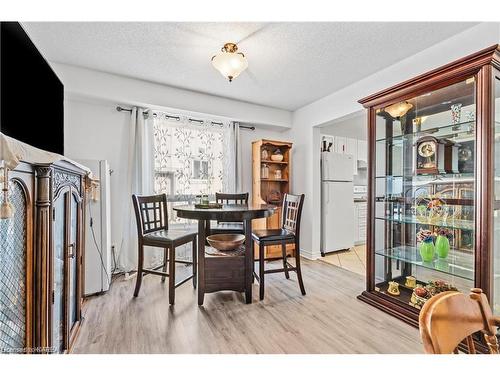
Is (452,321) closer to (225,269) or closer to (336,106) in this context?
(225,269)

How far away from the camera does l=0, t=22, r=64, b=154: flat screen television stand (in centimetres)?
143

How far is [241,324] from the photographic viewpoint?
1.98 meters

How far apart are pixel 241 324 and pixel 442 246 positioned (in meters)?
1.80

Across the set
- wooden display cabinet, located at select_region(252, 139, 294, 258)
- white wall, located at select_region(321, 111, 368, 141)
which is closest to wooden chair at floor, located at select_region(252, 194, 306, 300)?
wooden display cabinet, located at select_region(252, 139, 294, 258)

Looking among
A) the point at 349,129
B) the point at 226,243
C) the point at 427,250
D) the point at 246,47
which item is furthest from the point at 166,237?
the point at 349,129

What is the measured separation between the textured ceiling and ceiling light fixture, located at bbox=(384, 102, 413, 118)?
0.56 m

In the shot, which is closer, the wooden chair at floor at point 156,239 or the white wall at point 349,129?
the wooden chair at floor at point 156,239

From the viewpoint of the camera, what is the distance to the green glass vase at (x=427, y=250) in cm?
216

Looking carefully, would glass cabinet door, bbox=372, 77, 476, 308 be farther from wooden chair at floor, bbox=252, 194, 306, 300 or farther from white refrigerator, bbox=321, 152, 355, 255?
white refrigerator, bbox=321, 152, 355, 255

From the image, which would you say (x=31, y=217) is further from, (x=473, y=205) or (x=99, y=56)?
(x=473, y=205)

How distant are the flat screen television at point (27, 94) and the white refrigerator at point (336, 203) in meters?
3.48

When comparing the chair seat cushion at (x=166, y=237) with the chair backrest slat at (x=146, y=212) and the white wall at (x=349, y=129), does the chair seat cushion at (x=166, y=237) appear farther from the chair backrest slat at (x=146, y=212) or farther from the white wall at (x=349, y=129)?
the white wall at (x=349, y=129)

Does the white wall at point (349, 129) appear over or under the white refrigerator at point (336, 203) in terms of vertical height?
over

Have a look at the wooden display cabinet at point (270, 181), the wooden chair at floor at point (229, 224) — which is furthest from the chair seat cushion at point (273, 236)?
the wooden display cabinet at point (270, 181)
